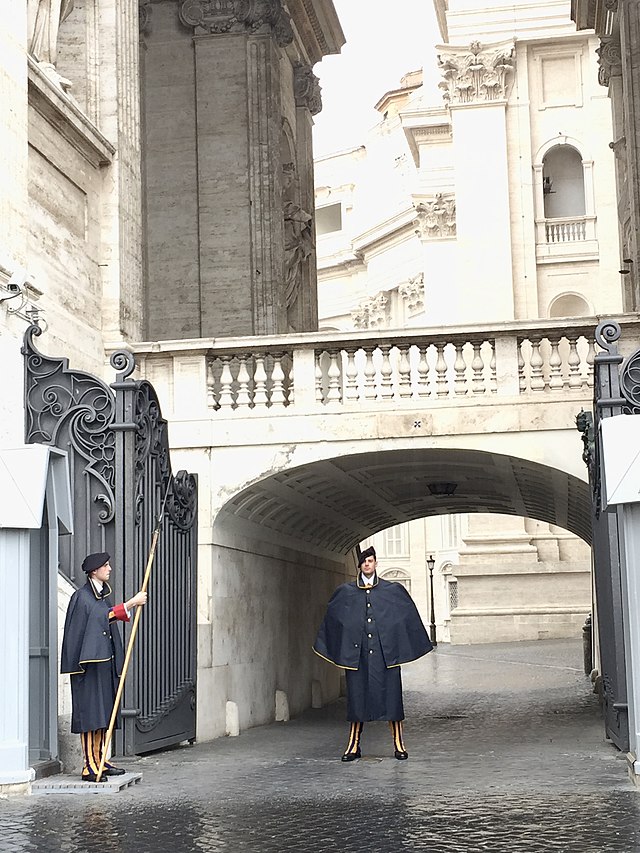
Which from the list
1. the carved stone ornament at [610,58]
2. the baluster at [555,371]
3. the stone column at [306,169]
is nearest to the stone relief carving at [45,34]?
the baluster at [555,371]

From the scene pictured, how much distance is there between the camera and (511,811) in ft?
29.8

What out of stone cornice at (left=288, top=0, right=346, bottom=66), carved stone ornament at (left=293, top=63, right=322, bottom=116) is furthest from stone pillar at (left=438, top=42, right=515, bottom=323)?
carved stone ornament at (left=293, top=63, right=322, bottom=116)

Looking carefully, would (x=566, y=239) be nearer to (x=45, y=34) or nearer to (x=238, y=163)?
(x=238, y=163)

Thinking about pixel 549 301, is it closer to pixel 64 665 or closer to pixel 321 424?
pixel 321 424

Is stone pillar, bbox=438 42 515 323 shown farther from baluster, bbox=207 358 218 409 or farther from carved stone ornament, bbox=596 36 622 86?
baluster, bbox=207 358 218 409

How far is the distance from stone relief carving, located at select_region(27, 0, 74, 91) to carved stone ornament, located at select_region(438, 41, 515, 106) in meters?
24.1

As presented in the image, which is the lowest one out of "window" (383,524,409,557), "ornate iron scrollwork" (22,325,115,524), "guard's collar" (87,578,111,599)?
"guard's collar" (87,578,111,599)

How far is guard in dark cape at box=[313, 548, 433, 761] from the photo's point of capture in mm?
12320

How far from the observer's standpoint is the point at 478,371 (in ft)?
51.8

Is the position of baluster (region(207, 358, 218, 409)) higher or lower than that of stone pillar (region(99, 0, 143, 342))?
lower

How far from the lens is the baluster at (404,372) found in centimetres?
1598

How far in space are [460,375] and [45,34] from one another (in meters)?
6.12

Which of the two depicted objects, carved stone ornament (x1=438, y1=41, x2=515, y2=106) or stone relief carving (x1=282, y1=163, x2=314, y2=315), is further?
carved stone ornament (x1=438, y1=41, x2=515, y2=106)

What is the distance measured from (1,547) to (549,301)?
3002 cm
